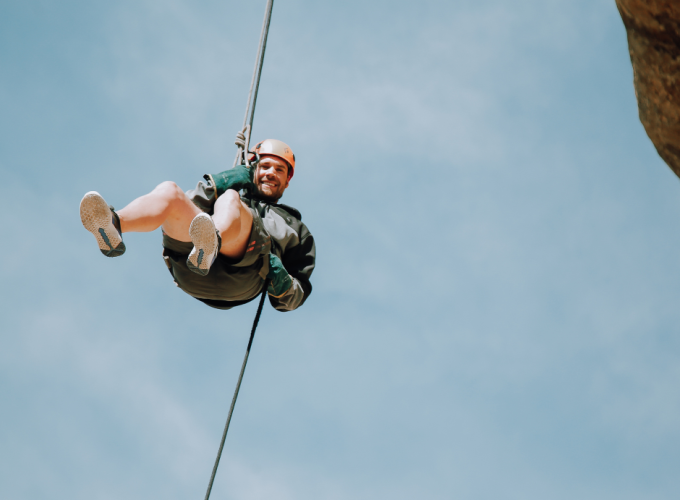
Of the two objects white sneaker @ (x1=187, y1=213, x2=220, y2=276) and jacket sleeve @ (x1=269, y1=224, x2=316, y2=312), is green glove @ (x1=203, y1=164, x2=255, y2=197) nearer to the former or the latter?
jacket sleeve @ (x1=269, y1=224, x2=316, y2=312)

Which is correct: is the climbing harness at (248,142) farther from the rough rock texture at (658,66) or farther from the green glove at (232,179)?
the rough rock texture at (658,66)

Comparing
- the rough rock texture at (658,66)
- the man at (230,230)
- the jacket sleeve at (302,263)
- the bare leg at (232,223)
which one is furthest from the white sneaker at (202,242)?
the rough rock texture at (658,66)

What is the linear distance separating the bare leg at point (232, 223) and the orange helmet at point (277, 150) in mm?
896

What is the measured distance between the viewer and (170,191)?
173 inches

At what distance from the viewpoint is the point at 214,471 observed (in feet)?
16.0

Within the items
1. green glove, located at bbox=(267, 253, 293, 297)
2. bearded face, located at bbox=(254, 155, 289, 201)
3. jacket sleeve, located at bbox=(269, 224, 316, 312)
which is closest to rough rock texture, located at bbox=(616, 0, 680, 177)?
green glove, located at bbox=(267, 253, 293, 297)

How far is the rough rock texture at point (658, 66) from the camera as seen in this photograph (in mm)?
3484

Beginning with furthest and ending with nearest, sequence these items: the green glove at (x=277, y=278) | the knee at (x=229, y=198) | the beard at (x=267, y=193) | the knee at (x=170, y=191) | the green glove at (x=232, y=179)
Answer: the beard at (x=267, y=193), the green glove at (x=277, y=278), the green glove at (x=232, y=179), the knee at (x=229, y=198), the knee at (x=170, y=191)

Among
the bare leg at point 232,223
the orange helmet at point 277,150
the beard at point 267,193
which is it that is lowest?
the bare leg at point 232,223

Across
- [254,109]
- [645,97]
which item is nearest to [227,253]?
[254,109]

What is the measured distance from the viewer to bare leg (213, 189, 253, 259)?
178 inches

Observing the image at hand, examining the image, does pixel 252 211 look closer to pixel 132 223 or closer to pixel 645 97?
pixel 132 223

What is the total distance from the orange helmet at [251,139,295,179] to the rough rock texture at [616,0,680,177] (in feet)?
8.43

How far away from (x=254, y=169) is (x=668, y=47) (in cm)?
292
